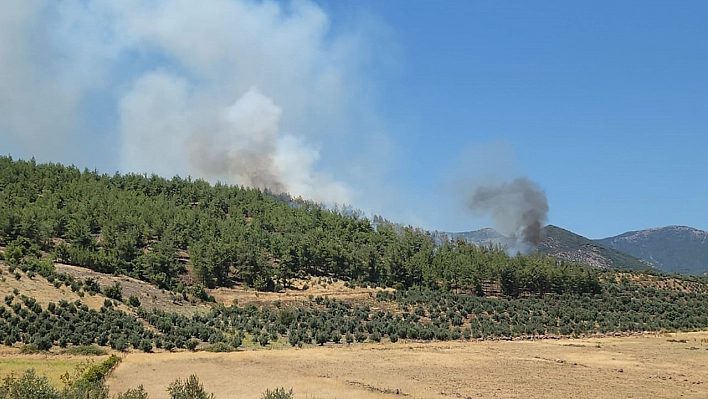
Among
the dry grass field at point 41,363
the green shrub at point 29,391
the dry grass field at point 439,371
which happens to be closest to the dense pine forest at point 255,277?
the green shrub at point 29,391

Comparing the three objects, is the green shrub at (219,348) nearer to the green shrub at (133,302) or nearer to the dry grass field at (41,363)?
the dry grass field at (41,363)

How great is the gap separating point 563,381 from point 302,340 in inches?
833

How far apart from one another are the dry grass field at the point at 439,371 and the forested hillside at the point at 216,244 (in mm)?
36215

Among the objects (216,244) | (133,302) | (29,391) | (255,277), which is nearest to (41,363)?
(29,391)

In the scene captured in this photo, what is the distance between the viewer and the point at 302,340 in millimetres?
41969

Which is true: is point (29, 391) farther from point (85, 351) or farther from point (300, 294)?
point (300, 294)

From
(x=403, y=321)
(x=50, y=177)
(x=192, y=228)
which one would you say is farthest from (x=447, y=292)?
(x=50, y=177)

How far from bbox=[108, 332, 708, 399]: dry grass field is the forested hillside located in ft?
119

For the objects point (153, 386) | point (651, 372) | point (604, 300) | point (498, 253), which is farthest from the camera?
point (498, 253)

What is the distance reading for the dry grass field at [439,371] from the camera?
22.0 m

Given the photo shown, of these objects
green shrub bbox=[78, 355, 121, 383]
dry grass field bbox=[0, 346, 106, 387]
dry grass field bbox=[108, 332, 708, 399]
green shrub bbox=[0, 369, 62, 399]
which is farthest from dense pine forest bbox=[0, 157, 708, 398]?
dry grass field bbox=[108, 332, 708, 399]

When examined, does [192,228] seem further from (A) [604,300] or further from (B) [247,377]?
(B) [247,377]

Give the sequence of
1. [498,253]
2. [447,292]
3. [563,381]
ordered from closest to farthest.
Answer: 1. [563,381]
2. [447,292]
3. [498,253]

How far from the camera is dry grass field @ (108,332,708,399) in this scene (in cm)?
2202
